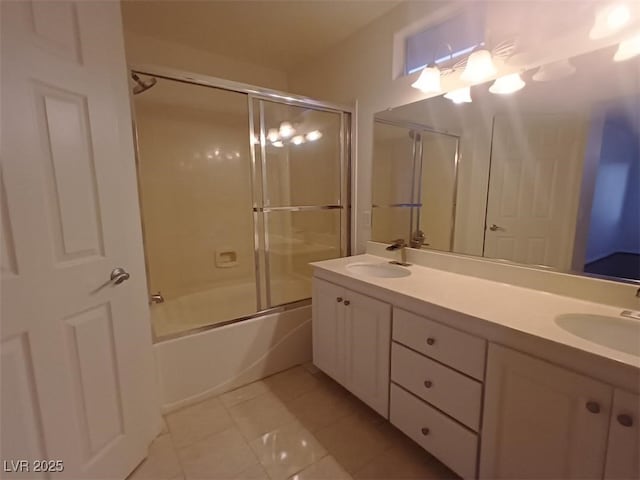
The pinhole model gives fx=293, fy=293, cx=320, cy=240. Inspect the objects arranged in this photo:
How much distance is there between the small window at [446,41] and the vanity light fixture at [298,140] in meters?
1.06

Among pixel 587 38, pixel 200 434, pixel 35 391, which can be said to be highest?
pixel 587 38

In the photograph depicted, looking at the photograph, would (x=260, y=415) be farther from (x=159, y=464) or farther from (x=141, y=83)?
(x=141, y=83)

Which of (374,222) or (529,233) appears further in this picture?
(374,222)

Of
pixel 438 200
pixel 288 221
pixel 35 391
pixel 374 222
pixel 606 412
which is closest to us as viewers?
pixel 606 412

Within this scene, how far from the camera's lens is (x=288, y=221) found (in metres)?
2.62

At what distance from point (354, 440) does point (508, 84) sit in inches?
75.4

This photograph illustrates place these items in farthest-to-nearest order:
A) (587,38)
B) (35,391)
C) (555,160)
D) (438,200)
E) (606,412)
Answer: (438,200)
(555,160)
(587,38)
(35,391)
(606,412)

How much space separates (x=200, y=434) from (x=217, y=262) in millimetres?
1453

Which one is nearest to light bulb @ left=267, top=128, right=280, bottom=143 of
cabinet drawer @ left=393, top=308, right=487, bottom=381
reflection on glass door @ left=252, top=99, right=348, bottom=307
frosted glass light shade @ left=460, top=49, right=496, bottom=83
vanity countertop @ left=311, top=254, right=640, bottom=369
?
reflection on glass door @ left=252, top=99, right=348, bottom=307

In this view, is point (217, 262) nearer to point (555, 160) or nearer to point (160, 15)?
point (160, 15)

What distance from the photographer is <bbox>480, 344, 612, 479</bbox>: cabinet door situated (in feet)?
2.72

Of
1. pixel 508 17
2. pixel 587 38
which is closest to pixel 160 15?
pixel 508 17

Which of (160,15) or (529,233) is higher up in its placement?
(160,15)

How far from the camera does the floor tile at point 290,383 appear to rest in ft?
6.13
